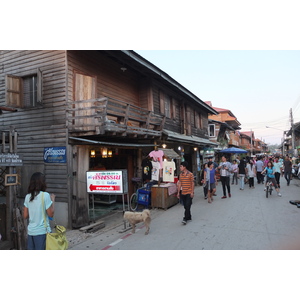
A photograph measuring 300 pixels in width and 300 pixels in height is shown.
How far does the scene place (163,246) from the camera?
533 cm

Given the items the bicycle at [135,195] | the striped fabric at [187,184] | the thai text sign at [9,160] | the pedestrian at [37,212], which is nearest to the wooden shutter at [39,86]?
the thai text sign at [9,160]

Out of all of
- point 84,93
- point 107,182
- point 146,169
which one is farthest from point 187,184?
point 84,93

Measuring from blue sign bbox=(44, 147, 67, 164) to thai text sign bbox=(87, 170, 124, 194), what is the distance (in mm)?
1298

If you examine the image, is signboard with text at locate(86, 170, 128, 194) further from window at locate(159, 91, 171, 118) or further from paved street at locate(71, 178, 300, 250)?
window at locate(159, 91, 171, 118)

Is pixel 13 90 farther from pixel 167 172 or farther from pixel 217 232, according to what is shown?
pixel 217 232

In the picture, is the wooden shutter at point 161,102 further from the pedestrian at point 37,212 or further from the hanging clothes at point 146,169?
the pedestrian at point 37,212

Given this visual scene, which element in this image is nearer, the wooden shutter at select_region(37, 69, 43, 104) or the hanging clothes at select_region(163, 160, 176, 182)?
the wooden shutter at select_region(37, 69, 43, 104)

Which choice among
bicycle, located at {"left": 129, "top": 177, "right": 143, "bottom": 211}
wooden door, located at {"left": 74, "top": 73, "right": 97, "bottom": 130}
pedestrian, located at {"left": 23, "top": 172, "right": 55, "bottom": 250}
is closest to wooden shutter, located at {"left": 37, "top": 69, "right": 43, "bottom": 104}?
wooden door, located at {"left": 74, "top": 73, "right": 97, "bottom": 130}

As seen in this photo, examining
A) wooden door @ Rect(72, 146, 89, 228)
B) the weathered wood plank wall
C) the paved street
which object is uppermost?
the weathered wood plank wall

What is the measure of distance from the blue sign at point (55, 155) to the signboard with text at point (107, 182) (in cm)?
130

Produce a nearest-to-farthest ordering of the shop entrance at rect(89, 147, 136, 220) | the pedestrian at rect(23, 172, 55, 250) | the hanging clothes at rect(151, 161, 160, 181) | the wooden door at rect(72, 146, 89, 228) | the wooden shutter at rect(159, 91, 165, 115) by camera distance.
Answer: the pedestrian at rect(23, 172, 55, 250) → the wooden door at rect(72, 146, 89, 228) → the hanging clothes at rect(151, 161, 160, 181) → the shop entrance at rect(89, 147, 136, 220) → the wooden shutter at rect(159, 91, 165, 115)

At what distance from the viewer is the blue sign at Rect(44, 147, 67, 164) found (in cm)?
805

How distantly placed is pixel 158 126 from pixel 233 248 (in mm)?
7612

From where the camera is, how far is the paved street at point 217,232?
525cm
